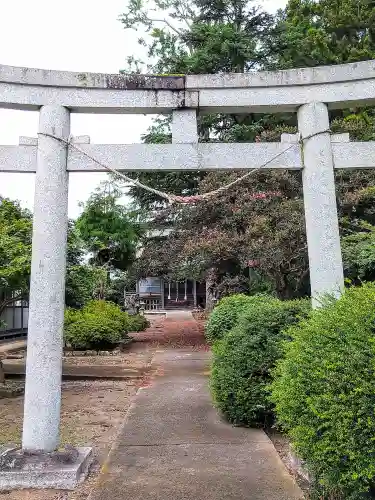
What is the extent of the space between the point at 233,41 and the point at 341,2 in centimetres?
459

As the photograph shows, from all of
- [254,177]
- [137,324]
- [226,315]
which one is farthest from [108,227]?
[226,315]

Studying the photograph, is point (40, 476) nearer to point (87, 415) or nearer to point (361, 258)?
point (87, 415)

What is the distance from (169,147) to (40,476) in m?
3.20

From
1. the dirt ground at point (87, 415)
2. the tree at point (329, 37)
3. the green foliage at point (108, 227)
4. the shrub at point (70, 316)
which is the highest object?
the tree at point (329, 37)

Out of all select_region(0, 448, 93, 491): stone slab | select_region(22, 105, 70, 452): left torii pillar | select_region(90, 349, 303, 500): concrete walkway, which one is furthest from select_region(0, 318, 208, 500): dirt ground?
select_region(22, 105, 70, 452): left torii pillar

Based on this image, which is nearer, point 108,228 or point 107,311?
point 107,311

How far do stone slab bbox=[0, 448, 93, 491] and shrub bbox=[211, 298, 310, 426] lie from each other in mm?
2175

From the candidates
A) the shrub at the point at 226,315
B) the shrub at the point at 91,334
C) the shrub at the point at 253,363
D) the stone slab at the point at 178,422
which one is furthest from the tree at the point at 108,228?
the shrub at the point at 253,363

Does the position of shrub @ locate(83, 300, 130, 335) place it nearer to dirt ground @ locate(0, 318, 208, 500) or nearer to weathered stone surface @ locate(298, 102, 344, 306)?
dirt ground @ locate(0, 318, 208, 500)

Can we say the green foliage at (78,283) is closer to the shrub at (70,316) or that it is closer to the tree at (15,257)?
the tree at (15,257)

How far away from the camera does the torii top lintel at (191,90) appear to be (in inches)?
178

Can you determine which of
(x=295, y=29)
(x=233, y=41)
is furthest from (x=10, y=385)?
(x=295, y=29)

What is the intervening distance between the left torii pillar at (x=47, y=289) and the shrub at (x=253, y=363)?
2176mm

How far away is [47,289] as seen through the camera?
4.34 m
